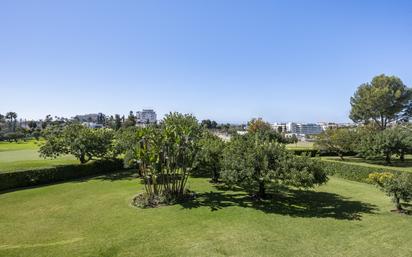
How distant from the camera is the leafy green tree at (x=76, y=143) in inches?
1048

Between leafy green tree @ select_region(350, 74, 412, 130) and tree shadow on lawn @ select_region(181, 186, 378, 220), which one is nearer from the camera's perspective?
tree shadow on lawn @ select_region(181, 186, 378, 220)

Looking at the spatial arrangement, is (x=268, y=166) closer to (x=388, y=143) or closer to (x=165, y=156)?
(x=165, y=156)

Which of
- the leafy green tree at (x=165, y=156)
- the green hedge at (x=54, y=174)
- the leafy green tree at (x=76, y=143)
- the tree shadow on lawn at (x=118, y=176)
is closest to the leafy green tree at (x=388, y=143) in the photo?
A: the leafy green tree at (x=165, y=156)

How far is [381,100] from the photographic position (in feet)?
151

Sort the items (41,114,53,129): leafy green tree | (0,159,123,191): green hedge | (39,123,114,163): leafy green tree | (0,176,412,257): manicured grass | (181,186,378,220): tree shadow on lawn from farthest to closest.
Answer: (41,114,53,129): leafy green tree < (39,123,114,163): leafy green tree < (0,159,123,191): green hedge < (181,186,378,220): tree shadow on lawn < (0,176,412,257): manicured grass

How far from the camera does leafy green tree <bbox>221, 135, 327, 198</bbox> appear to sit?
14664 mm

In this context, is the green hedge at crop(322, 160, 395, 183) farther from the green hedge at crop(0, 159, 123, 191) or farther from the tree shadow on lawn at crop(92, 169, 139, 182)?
the green hedge at crop(0, 159, 123, 191)

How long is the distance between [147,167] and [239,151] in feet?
17.4

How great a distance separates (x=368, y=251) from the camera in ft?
33.4

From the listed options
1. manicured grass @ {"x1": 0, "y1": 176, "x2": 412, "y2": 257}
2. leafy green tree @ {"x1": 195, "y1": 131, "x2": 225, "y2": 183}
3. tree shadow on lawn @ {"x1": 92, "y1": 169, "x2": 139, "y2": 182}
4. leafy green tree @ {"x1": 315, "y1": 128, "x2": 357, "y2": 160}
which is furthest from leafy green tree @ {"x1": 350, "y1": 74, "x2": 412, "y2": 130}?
tree shadow on lawn @ {"x1": 92, "y1": 169, "x2": 139, "y2": 182}

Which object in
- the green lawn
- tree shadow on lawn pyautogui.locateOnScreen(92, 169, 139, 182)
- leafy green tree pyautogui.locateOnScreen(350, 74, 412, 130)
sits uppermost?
leafy green tree pyautogui.locateOnScreen(350, 74, 412, 130)

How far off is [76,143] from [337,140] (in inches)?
1089

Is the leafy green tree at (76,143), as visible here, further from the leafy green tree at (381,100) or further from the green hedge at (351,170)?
the leafy green tree at (381,100)

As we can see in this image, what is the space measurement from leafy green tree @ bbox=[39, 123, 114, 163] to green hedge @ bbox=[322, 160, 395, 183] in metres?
18.5
